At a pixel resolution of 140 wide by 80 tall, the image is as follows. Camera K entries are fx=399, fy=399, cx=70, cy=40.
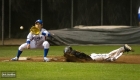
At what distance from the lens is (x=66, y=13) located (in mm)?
25641

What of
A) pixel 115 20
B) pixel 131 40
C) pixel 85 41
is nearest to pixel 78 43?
pixel 85 41

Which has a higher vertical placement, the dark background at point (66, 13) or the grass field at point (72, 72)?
the dark background at point (66, 13)

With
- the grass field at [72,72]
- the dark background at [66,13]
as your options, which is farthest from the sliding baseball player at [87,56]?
the dark background at [66,13]

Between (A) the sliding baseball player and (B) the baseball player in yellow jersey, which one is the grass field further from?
(B) the baseball player in yellow jersey

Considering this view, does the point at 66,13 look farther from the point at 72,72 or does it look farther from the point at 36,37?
the point at 72,72

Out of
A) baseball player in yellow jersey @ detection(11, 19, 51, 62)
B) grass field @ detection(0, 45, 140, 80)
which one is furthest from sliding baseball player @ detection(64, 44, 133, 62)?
grass field @ detection(0, 45, 140, 80)

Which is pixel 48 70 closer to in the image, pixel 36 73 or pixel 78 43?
pixel 36 73

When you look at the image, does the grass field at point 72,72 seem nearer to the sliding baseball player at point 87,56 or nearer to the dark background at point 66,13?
the sliding baseball player at point 87,56

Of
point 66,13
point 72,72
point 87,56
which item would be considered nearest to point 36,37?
point 87,56

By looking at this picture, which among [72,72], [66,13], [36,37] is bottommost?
[72,72]

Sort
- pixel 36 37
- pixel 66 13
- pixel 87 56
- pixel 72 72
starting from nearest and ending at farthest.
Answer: pixel 72 72 < pixel 87 56 < pixel 36 37 < pixel 66 13

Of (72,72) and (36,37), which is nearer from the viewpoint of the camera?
(72,72)

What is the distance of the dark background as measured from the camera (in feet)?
82.9

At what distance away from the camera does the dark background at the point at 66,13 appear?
25.3 meters
